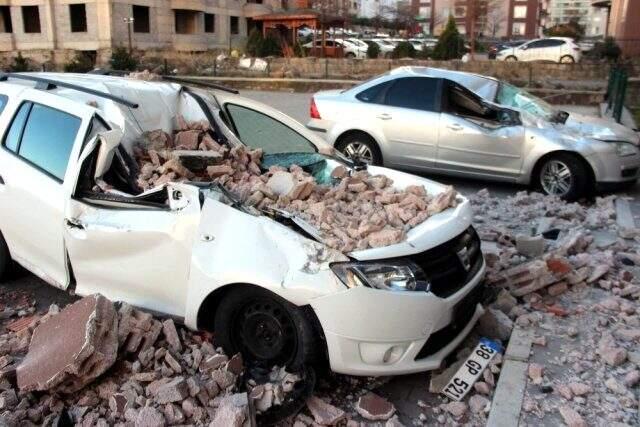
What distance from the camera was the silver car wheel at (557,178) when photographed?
804 cm

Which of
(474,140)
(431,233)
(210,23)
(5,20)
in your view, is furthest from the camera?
(210,23)

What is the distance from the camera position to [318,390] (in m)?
3.71

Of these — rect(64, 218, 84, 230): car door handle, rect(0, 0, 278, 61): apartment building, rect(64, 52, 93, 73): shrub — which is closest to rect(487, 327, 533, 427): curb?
rect(64, 218, 84, 230): car door handle

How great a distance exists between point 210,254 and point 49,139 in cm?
176

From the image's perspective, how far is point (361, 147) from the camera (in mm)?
9211

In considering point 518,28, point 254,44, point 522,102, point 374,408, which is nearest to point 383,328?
point 374,408

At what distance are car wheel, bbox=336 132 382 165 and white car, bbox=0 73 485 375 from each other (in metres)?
4.23

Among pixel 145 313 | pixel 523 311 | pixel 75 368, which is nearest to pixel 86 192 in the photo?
pixel 145 313

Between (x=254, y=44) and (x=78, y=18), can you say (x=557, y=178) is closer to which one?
(x=254, y=44)

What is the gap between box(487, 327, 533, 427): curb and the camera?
3426 millimetres

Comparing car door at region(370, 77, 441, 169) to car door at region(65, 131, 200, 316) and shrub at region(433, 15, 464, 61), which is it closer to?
car door at region(65, 131, 200, 316)

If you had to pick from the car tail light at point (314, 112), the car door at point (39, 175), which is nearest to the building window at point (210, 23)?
the car tail light at point (314, 112)

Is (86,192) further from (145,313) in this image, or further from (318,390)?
(318,390)

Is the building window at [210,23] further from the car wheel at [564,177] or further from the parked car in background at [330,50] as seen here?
the car wheel at [564,177]
